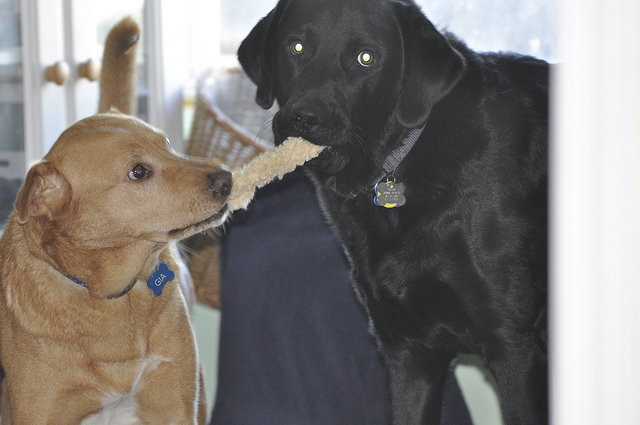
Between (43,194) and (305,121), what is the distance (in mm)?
599

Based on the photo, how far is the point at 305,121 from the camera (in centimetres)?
164

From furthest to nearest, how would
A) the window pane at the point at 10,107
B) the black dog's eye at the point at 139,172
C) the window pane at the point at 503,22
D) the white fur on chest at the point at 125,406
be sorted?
1. the window pane at the point at 503,22
2. the window pane at the point at 10,107
3. the white fur on chest at the point at 125,406
4. the black dog's eye at the point at 139,172

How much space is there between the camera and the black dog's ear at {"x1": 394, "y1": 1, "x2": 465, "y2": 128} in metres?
1.70

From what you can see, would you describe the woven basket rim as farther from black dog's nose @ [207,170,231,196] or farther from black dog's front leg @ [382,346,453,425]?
black dog's front leg @ [382,346,453,425]

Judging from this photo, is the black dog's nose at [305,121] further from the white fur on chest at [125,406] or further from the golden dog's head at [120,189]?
the white fur on chest at [125,406]

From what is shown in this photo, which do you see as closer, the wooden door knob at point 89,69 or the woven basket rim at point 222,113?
the woven basket rim at point 222,113

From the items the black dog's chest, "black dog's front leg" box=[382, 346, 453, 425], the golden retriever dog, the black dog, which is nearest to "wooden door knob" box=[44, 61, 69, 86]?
the golden retriever dog

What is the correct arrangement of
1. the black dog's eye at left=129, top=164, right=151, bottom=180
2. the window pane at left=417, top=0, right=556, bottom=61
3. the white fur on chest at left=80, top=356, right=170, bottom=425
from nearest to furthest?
1. the black dog's eye at left=129, top=164, right=151, bottom=180
2. the white fur on chest at left=80, top=356, right=170, bottom=425
3. the window pane at left=417, top=0, right=556, bottom=61

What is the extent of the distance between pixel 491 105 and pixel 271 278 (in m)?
0.99

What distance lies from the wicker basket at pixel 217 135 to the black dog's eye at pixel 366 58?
74cm

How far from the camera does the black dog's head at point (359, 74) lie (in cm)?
167

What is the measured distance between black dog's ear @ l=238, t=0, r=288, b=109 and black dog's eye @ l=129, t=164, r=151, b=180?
0.37 metres

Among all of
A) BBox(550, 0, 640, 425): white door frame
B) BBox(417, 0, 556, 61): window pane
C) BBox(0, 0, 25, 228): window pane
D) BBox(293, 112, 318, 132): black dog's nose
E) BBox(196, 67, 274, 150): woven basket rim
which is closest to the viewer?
BBox(550, 0, 640, 425): white door frame

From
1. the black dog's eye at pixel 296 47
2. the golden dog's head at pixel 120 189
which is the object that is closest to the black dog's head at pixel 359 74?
the black dog's eye at pixel 296 47
